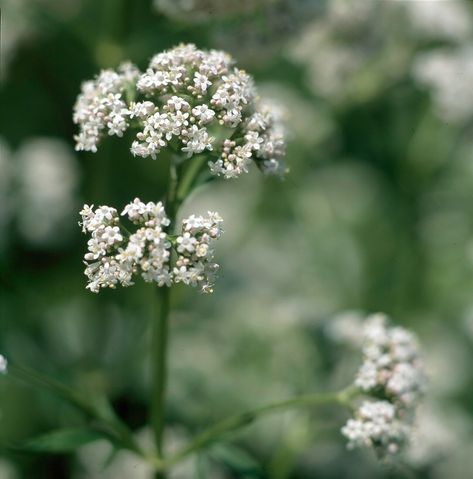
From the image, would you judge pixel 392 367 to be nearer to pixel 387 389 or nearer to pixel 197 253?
pixel 387 389

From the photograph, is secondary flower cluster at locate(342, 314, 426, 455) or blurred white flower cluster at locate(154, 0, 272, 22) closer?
secondary flower cluster at locate(342, 314, 426, 455)

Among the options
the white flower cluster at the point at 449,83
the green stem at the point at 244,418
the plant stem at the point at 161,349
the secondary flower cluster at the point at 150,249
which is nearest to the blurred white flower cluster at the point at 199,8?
the plant stem at the point at 161,349

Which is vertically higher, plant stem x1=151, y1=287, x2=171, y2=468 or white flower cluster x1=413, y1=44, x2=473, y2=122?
white flower cluster x1=413, y1=44, x2=473, y2=122

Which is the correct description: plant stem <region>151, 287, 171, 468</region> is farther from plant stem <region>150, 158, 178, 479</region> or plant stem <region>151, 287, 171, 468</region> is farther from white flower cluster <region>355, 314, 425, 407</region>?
white flower cluster <region>355, 314, 425, 407</region>

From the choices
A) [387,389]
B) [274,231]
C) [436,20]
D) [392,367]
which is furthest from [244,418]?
[436,20]

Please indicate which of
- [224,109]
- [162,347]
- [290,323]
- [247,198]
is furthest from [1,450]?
[247,198]

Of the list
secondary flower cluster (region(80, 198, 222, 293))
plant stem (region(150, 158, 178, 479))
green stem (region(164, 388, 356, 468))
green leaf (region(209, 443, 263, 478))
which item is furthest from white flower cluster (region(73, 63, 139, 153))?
green leaf (region(209, 443, 263, 478))
